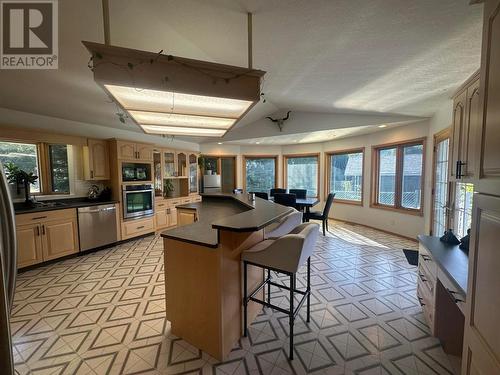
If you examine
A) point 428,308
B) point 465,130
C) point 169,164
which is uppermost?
point 465,130

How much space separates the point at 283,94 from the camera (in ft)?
12.2

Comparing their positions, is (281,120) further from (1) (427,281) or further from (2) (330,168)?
(1) (427,281)

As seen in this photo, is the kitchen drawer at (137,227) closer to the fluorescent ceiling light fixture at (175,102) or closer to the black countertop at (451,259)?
the fluorescent ceiling light fixture at (175,102)

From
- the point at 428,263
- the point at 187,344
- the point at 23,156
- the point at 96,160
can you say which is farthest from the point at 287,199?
the point at 23,156

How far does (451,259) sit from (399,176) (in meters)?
3.47

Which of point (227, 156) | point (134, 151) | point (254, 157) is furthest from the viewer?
point (254, 157)

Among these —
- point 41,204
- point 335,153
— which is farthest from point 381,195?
point 41,204

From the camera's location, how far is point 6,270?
526 millimetres

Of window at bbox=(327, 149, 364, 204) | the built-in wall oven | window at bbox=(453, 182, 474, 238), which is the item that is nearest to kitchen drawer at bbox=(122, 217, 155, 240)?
the built-in wall oven

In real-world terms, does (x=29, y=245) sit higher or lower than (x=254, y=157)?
lower

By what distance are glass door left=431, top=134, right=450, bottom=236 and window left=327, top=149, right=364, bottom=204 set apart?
6.18 feet

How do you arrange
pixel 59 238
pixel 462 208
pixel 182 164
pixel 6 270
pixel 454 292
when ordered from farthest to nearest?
pixel 182 164 < pixel 59 238 < pixel 462 208 < pixel 454 292 < pixel 6 270

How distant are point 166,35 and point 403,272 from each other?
4059mm

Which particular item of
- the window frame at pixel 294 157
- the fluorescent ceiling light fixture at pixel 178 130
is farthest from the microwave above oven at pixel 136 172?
the window frame at pixel 294 157
